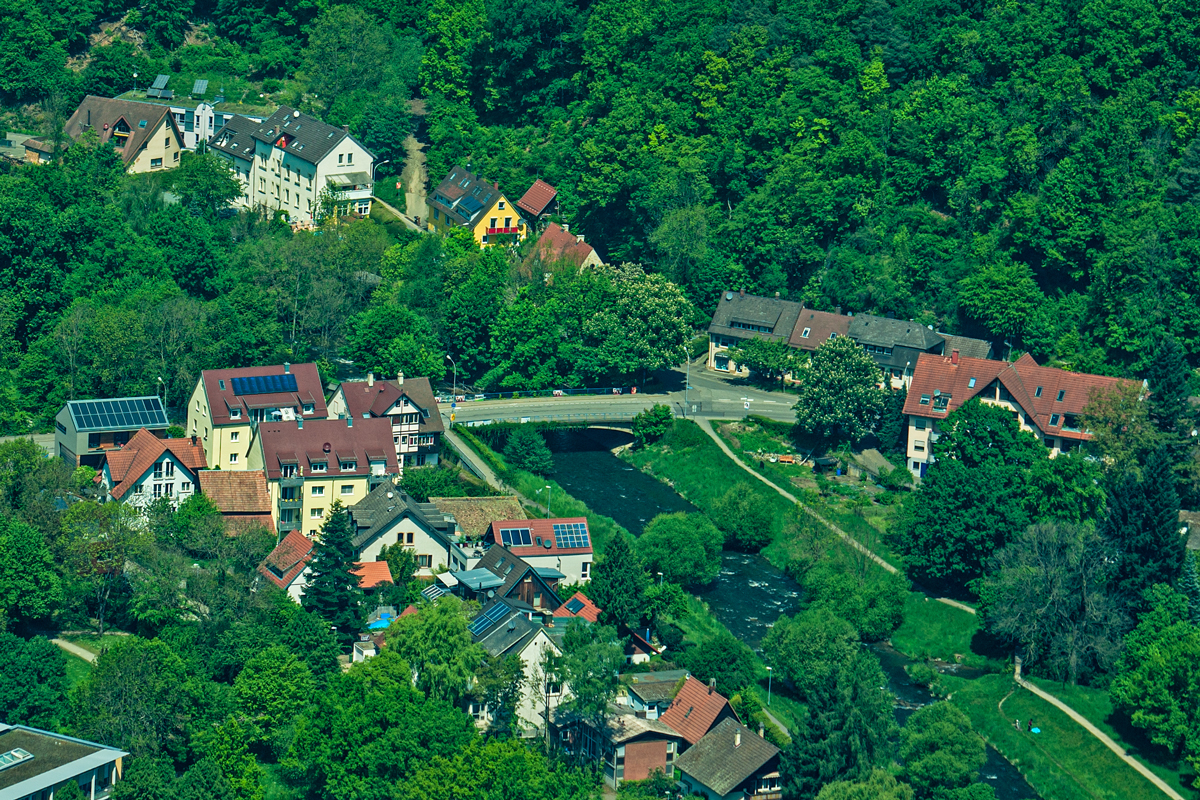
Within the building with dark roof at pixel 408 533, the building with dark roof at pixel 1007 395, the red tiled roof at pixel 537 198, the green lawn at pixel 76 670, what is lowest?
the green lawn at pixel 76 670

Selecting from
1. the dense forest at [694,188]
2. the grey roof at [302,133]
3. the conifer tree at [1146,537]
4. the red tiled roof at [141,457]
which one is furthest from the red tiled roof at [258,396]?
the conifer tree at [1146,537]

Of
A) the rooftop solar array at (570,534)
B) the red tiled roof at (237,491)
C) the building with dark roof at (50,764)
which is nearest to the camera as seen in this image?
the building with dark roof at (50,764)

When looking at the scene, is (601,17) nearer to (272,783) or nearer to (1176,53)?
(1176,53)

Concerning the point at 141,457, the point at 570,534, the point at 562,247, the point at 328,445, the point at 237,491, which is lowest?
the point at 237,491

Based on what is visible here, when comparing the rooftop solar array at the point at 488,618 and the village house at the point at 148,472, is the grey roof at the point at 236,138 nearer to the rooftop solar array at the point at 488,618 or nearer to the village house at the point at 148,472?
the village house at the point at 148,472

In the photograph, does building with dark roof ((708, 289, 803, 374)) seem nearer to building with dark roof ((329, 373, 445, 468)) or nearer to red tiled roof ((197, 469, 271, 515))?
building with dark roof ((329, 373, 445, 468))

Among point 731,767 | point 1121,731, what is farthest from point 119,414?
point 1121,731

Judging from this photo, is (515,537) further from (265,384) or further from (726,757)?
(726,757)

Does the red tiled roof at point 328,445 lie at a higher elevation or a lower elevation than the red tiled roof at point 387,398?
lower
